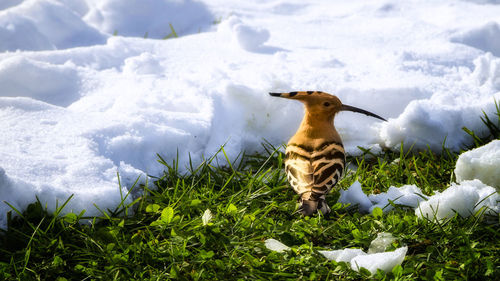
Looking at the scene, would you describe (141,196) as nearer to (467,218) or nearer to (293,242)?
(293,242)

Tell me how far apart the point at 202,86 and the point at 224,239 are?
1629 millimetres

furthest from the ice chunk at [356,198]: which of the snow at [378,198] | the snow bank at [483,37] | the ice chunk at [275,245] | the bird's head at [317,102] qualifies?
the snow bank at [483,37]

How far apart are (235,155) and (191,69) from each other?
42.1 inches

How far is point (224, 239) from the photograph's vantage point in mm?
2357

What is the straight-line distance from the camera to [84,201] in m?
2.61

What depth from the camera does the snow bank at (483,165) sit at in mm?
2752

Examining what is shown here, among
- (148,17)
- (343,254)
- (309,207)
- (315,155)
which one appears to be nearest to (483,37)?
(315,155)

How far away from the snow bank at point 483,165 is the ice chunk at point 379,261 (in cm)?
92

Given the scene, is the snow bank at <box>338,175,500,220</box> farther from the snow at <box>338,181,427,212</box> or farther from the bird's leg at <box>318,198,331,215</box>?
the bird's leg at <box>318,198,331,215</box>

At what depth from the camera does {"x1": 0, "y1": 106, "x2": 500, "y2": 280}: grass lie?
216cm

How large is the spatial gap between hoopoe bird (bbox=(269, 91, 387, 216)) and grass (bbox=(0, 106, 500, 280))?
4.7 inches

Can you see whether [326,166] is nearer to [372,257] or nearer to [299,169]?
[299,169]

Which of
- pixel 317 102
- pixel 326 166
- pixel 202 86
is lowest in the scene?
pixel 326 166

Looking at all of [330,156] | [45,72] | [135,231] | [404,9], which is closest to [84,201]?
[135,231]
